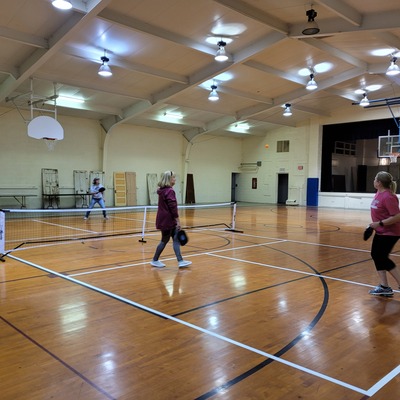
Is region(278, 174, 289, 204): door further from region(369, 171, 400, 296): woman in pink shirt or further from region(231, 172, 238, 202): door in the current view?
region(369, 171, 400, 296): woman in pink shirt

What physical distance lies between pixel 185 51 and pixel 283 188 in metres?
17.1

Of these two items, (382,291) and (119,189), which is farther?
(119,189)

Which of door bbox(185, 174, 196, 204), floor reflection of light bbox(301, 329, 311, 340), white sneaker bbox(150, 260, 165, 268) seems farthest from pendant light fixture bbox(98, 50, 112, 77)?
door bbox(185, 174, 196, 204)

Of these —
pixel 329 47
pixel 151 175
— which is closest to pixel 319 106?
A: pixel 329 47

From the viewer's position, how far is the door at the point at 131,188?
22125mm

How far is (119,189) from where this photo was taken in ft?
71.5

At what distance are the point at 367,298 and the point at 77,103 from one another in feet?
54.3

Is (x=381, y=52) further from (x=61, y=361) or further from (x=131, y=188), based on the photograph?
(x=61, y=361)

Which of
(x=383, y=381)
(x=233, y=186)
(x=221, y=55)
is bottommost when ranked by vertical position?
(x=383, y=381)

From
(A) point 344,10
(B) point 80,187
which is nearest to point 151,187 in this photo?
(B) point 80,187

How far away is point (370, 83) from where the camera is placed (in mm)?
18750

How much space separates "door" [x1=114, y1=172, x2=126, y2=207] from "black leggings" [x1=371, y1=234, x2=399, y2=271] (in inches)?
716

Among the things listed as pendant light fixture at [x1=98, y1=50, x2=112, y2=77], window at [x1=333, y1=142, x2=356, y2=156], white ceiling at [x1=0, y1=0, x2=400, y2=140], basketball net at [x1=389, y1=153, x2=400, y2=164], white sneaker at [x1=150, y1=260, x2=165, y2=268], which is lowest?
white sneaker at [x1=150, y1=260, x2=165, y2=268]

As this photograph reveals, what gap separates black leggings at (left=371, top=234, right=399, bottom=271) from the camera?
16.0 feet
